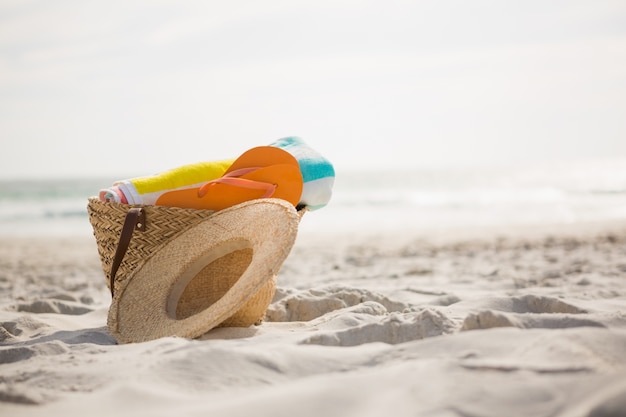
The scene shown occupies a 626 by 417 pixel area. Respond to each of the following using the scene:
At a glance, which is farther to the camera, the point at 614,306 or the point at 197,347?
the point at 614,306

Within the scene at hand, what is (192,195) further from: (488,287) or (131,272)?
(488,287)

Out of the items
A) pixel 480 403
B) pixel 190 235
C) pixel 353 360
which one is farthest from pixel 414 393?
pixel 190 235

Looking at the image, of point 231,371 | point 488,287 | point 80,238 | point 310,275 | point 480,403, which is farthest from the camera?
point 80,238

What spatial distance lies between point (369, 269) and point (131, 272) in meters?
2.92

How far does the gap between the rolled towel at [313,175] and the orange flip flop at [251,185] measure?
6 centimetres

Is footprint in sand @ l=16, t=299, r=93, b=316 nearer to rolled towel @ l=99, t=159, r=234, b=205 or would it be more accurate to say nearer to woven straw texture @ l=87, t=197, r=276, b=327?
woven straw texture @ l=87, t=197, r=276, b=327

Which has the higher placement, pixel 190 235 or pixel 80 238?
pixel 190 235

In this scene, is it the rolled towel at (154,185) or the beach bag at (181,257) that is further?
the rolled towel at (154,185)

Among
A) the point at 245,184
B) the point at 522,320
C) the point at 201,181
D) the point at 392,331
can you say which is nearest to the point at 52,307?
the point at 201,181

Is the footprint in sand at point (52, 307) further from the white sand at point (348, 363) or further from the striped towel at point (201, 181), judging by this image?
the striped towel at point (201, 181)

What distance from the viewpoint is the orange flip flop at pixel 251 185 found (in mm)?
2922

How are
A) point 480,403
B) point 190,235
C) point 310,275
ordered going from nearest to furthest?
point 480,403 < point 190,235 < point 310,275

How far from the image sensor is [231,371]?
175 cm

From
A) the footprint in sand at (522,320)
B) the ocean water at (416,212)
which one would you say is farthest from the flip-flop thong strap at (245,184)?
the ocean water at (416,212)
